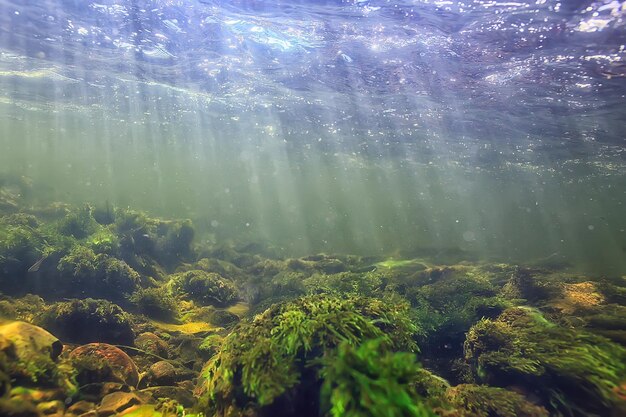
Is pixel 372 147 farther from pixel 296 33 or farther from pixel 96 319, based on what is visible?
pixel 96 319

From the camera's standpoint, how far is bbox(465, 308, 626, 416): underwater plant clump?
4.37m

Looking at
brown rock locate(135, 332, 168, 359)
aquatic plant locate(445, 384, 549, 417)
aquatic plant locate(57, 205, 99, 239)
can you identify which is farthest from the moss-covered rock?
aquatic plant locate(57, 205, 99, 239)

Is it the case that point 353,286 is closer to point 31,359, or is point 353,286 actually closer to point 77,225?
point 31,359

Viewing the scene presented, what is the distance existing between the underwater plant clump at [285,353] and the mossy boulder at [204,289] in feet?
29.7

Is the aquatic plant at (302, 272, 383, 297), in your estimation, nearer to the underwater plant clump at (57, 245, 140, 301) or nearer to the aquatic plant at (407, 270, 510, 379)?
the aquatic plant at (407, 270, 510, 379)

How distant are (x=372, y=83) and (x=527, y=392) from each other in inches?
653

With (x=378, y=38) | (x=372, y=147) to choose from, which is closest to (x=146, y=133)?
(x=372, y=147)

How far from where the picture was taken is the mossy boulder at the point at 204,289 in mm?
12945

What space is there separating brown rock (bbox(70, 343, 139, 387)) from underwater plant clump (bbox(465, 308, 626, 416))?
18.9 ft

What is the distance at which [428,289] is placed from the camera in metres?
10.1

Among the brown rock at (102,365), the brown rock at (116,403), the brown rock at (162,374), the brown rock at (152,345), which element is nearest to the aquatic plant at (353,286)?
the brown rock at (152,345)

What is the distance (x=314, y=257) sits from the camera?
20.4 m

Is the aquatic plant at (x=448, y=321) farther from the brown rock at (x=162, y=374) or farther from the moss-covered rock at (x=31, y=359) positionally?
the moss-covered rock at (x=31, y=359)

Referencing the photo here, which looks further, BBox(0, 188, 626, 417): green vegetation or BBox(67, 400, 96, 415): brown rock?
BBox(67, 400, 96, 415): brown rock
